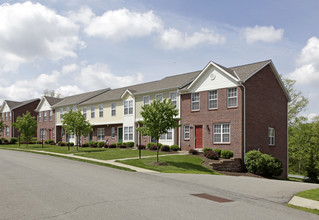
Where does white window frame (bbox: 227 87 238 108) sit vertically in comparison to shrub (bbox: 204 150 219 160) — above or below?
above

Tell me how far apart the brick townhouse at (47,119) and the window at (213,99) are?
105ft

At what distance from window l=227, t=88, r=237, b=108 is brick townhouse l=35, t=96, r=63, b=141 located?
34.2m

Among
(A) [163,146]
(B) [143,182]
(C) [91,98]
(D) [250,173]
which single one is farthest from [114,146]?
(B) [143,182]

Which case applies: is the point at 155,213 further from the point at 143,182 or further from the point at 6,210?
the point at 143,182

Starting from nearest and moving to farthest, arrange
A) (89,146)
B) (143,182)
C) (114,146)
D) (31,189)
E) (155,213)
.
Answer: (155,213)
(31,189)
(143,182)
(114,146)
(89,146)

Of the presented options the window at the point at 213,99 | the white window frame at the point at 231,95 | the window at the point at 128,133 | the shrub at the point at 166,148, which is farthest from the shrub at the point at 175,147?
the window at the point at 128,133

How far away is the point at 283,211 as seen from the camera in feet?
29.6

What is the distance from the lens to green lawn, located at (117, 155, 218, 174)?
19597 millimetres

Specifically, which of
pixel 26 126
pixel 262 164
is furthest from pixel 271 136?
pixel 26 126

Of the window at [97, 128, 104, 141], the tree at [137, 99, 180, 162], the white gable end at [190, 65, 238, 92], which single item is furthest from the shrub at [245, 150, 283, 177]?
the window at [97, 128, 104, 141]

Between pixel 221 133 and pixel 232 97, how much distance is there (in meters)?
3.35

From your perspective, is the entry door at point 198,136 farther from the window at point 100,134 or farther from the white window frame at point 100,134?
the window at point 100,134

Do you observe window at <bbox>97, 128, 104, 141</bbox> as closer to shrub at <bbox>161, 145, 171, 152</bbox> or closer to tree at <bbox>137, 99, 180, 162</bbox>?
shrub at <bbox>161, 145, 171, 152</bbox>

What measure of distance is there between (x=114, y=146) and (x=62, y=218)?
97.2 feet
